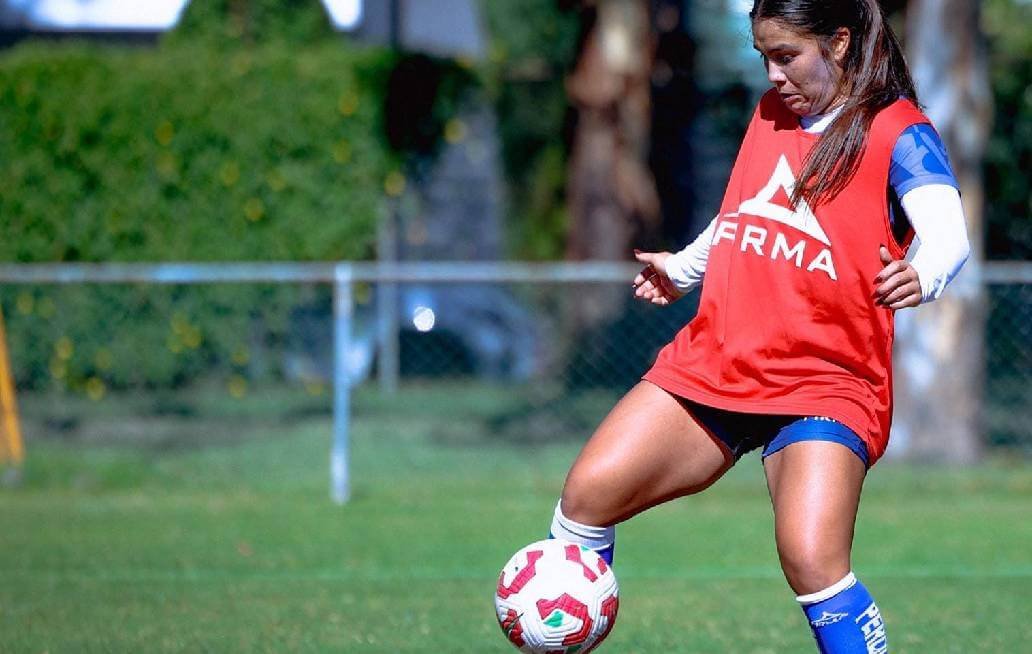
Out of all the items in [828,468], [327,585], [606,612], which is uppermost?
[828,468]

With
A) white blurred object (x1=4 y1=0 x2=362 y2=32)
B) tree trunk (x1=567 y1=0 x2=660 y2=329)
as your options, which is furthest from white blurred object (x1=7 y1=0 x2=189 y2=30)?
tree trunk (x1=567 y1=0 x2=660 y2=329)

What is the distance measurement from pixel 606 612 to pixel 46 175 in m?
11.0

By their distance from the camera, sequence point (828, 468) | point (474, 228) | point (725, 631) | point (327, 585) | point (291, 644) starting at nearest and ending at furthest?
point (828, 468)
point (291, 644)
point (725, 631)
point (327, 585)
point (474, 228)

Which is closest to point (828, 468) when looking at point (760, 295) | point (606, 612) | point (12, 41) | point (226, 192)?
point (760, 295)

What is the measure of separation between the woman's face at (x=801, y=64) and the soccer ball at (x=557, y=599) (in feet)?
→ 4.47

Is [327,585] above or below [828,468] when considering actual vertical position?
below

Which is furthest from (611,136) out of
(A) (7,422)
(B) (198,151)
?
(A) (7,422)

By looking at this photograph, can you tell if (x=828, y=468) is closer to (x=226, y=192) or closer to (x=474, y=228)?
(x=226, y=192)

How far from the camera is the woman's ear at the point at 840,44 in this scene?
393 cm

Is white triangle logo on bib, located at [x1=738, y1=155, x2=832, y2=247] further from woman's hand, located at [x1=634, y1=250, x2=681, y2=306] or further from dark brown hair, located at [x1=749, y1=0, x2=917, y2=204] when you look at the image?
woman's hand, located at [x1=634, y1=250, x2=681, y2=306]

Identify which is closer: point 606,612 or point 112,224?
point 606,612

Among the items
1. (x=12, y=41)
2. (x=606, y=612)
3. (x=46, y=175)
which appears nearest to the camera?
(x=606, y=612)

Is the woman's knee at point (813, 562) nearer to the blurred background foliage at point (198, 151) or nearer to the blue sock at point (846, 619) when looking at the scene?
the blue sock at point (846, 619)

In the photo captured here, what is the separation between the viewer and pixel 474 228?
787 inches
